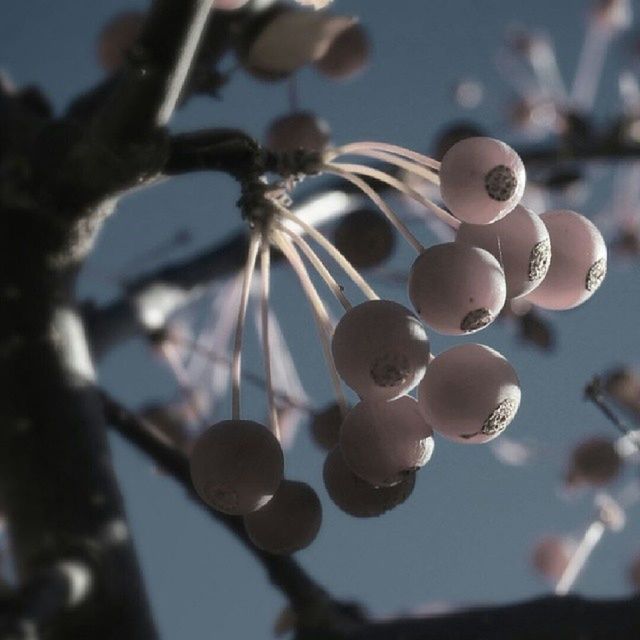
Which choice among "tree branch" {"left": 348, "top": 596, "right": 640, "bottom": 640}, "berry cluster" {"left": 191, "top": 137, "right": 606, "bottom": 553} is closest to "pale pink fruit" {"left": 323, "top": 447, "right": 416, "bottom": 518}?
"berry cluster" {"left": 191, "top": 137, "right": 606, "bottom": 553}

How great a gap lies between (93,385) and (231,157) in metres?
0.39

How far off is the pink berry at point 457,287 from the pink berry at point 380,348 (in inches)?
0.6

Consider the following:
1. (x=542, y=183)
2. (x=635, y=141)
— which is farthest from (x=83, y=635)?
(x=635, y=141)

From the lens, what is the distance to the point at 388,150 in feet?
2.24

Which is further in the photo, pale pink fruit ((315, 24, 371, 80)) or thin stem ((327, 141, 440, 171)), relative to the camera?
pale pink fruit ((315, 24, 371, 80))

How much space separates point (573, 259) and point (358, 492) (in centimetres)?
22

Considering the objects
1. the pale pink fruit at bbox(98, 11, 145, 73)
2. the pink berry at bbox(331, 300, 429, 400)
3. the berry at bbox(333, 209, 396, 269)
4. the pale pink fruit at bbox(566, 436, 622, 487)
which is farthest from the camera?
the pale pink fruit at bbox(566, 436, 622, 487)

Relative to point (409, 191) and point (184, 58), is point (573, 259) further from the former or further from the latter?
point (184, 58)

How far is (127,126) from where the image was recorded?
66cm

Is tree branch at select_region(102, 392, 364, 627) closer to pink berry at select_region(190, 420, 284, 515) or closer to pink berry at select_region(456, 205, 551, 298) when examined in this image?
pink berry at select_region(190, 420, 284, 515)

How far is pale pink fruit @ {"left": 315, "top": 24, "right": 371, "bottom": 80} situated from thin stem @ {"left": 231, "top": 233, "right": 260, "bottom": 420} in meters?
0.66

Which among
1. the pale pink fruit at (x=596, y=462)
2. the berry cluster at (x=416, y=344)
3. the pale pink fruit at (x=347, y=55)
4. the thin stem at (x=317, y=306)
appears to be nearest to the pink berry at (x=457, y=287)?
the berry cluster at (x=416, y=344)

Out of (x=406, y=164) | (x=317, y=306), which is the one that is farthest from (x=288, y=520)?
(x=406, y=164)

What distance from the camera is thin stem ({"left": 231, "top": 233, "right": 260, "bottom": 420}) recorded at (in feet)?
2.21
